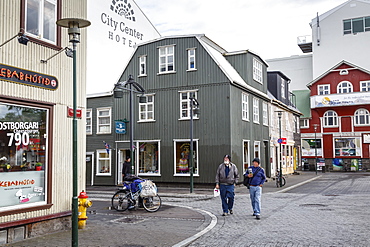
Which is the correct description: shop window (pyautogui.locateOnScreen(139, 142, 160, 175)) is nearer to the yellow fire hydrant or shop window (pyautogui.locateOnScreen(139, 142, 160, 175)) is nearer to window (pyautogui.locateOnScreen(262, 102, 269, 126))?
window (pyautogui.locateOnScreen(262, 102, 269, 126))

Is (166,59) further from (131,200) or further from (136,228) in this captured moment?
(136,228)

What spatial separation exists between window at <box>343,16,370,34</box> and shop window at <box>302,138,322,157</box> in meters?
14.9

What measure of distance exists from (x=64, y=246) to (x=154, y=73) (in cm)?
1776

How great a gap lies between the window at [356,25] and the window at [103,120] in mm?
35624

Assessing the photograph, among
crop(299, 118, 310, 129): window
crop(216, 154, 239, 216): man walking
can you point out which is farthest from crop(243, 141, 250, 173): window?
crop(299, 118, 310, 129): window

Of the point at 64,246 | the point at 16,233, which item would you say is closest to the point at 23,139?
the point at 16,233

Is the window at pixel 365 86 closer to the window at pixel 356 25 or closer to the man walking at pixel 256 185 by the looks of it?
the window at pixel 356 25

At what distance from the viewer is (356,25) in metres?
48.2

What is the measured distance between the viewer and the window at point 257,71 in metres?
27.0

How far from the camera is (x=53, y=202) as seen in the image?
363 inches

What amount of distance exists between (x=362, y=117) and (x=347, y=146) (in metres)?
3.56

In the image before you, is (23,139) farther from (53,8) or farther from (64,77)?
(53,8)

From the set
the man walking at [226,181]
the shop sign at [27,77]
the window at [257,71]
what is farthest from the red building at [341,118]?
the shop sign at [27,77]

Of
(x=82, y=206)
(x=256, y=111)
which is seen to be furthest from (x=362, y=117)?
(x=82, y=206)
